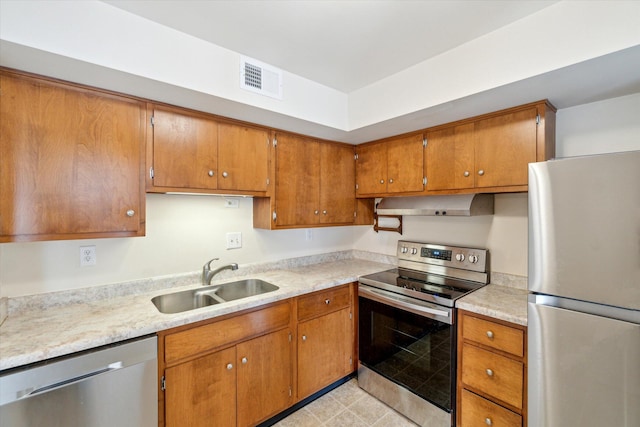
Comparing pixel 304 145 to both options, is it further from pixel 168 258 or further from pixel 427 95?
pixel 168 258

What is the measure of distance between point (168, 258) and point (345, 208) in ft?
5.19

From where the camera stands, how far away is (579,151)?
179 cm

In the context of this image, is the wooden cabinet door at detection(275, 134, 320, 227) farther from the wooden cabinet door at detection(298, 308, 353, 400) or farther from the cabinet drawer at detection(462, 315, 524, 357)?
the cabinet drawer at detection(462, 315, 524, 357)

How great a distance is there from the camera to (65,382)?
1191mm

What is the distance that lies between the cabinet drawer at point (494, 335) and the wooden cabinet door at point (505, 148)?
0.88m

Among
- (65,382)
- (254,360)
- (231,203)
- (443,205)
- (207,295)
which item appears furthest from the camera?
(231,203)

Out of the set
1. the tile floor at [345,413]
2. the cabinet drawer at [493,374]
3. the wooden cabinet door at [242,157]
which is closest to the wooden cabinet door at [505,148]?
the cabinet drawer at [493,374]

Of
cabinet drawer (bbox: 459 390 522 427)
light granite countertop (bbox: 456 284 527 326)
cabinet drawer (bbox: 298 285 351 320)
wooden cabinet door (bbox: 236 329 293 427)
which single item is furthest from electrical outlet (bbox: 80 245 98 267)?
cabinet drawer (bbox: 459 390 522 427)

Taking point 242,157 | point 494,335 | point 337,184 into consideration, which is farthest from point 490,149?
point 242,157

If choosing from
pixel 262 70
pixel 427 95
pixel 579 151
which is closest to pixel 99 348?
pixel 262 70

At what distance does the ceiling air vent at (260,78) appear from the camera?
1.74 metres

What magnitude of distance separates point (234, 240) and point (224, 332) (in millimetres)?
837

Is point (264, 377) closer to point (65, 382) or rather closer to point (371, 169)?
point (65, 382)

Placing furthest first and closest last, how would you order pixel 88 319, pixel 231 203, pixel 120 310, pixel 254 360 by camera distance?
pixel 231 203 → pixel 254 360 → pixel 120 310 → pixel 88 319
